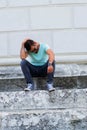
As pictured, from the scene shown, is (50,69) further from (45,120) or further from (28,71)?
(45,120)

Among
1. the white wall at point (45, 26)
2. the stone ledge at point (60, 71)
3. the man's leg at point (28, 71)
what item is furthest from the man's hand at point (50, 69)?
the white wall at point (45, 26)

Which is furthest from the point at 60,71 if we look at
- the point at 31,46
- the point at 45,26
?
the point at 31,46

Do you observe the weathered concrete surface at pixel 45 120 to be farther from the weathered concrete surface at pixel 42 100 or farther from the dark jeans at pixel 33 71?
the dark jeans at pixel 33 71

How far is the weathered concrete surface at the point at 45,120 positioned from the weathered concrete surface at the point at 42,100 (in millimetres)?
423

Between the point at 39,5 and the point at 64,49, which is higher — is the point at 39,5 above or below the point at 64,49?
above

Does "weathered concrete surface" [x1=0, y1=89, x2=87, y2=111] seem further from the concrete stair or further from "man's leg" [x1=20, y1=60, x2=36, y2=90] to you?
"man's leg" [x1=20, y1=60, x2=36, y2=90]

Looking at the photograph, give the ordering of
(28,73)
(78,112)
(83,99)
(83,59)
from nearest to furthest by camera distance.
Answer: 1. (78,112)
2. (83,99)
3. (28,73)
4. (83,59)

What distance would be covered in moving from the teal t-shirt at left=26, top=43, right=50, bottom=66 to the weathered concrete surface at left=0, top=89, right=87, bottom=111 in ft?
3.90

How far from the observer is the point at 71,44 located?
9969mm

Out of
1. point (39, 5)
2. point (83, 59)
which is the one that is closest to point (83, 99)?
point (83, 59)

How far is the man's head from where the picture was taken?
24.8 ft

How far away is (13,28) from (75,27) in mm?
1281

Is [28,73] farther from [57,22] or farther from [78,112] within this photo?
[57,22]

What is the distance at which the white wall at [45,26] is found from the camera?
9.98 meters
